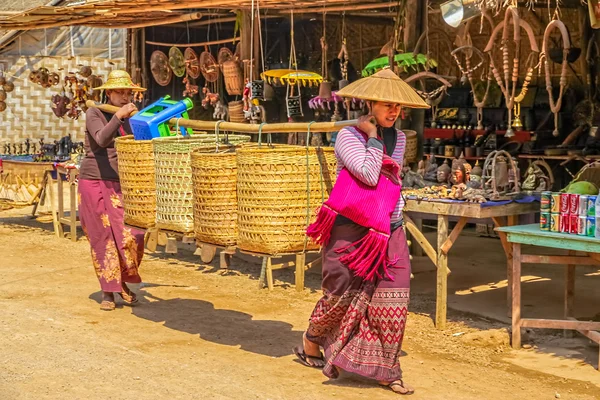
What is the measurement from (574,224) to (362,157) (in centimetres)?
155

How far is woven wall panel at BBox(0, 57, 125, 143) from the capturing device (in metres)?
16.1

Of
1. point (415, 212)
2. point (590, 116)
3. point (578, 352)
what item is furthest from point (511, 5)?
Answer: point (590, 116)

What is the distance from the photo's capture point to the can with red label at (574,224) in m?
5.34

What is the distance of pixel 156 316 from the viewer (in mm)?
6738

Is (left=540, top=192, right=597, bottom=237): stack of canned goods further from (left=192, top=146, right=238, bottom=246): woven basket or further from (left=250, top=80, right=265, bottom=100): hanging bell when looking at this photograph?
(left=250, top=80, right=265, bottom=100): hanging bell

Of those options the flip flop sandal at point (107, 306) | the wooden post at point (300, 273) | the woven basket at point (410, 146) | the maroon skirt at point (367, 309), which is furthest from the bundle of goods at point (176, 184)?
the woven basket at point (410, 146)

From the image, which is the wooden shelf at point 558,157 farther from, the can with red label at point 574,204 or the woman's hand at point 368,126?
the woman's hand at point 368,126

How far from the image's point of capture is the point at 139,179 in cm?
562

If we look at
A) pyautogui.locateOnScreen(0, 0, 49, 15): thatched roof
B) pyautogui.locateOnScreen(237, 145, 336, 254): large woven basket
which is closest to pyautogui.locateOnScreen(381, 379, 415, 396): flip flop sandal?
pyautogui.locateOnScreen(237, 145, 336, 254): large woven basket

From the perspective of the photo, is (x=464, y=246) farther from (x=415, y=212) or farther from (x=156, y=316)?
(x=156, y=316)

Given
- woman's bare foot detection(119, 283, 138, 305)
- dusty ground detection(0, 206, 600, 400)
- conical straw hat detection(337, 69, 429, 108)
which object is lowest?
dusty ground detection(0, 206, 600, 400)

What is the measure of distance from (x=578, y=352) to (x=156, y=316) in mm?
2985

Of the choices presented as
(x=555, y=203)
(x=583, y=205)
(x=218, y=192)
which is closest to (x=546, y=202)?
(x=555, y=203)

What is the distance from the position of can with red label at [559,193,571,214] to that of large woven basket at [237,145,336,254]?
5.09ft
